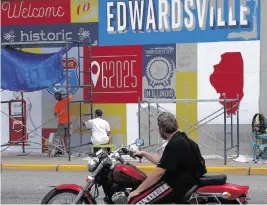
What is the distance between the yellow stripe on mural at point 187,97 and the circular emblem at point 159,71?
346 millimetres

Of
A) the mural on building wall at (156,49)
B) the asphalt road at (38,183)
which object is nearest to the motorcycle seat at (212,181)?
the asphalt road at (38,183)

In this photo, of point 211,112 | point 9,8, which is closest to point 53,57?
point 9,8

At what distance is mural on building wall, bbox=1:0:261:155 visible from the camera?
1451 centimetres

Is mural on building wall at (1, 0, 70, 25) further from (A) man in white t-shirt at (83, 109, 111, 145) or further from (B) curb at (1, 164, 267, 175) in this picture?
(B) curb at (1, 164, 267, 175)

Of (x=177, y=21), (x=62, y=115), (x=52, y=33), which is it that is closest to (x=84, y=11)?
(x=52, y=33)

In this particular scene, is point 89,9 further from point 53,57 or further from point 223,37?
point 223,37

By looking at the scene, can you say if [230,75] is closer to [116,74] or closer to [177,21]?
[177,21]

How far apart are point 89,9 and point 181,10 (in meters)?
2.82

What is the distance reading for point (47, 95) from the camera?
16.2 meters

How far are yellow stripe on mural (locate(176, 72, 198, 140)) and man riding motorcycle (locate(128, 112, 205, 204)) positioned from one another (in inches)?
360

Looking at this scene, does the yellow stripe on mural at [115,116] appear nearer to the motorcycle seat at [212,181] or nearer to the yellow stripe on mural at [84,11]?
the yellow stripe on mural at [84,11]

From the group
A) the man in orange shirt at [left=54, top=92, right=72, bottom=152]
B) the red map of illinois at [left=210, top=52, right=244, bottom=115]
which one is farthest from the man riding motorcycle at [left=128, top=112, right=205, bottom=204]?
the man in orange shirt at [left=54, top=92, right=72, bottom=152]

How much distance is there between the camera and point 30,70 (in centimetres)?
1419

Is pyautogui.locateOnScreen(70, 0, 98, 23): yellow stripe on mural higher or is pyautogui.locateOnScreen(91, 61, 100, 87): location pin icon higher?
pyautogui.locateOnScreen(70, 0, 98, 23): yellow stripe on mural
